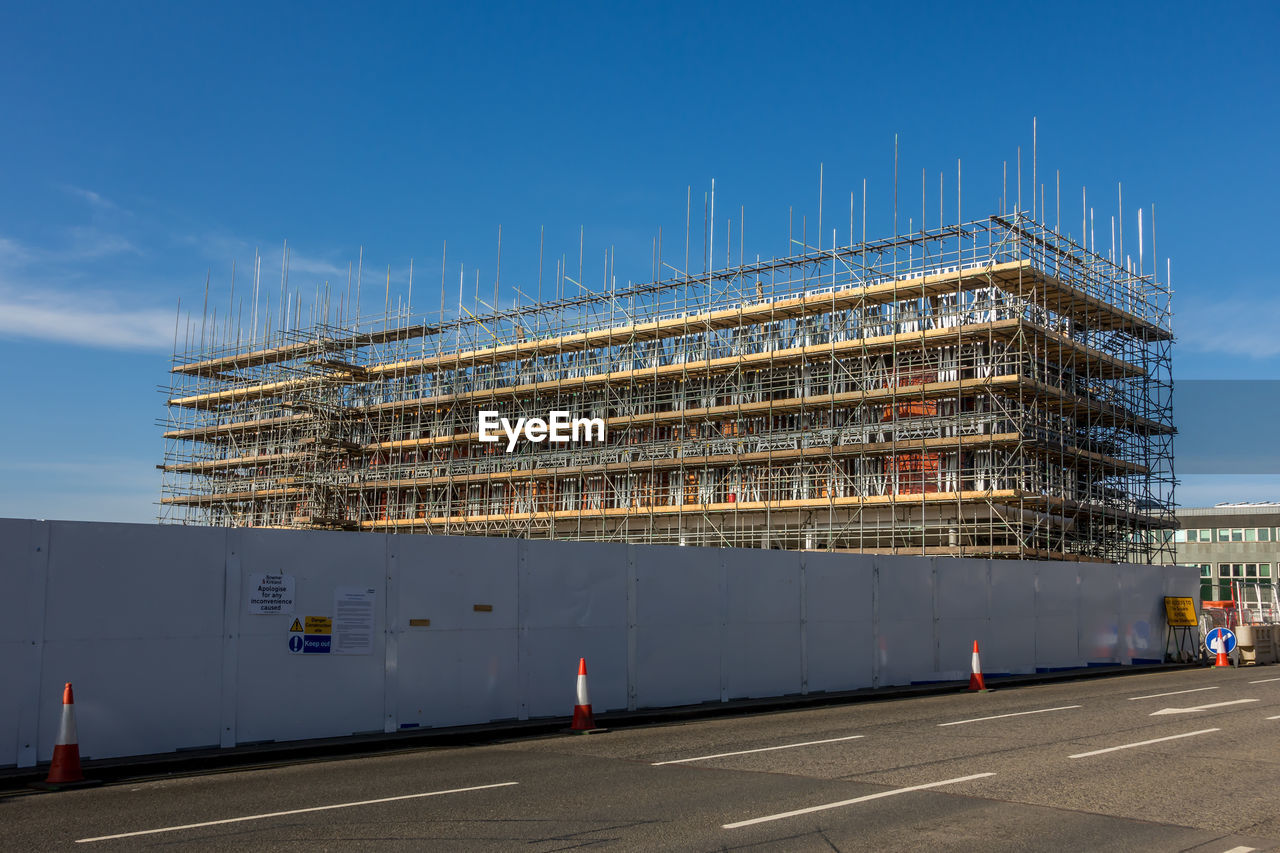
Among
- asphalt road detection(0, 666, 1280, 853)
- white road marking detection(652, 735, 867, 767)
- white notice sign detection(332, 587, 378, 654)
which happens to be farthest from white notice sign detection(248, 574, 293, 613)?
white road marking detection(652, 735, 867, 767)

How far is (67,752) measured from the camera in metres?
11.8

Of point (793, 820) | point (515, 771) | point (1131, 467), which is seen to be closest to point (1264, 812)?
point (793, 820)

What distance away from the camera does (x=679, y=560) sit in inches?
771

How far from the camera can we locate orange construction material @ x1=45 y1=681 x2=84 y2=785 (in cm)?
1173

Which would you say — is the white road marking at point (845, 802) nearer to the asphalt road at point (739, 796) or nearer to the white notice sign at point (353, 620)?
the asphalt road at point (739, 796)

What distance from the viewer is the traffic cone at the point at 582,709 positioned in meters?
16.3

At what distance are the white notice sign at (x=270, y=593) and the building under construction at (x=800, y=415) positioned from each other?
30295 millimetres

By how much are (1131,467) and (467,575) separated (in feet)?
128

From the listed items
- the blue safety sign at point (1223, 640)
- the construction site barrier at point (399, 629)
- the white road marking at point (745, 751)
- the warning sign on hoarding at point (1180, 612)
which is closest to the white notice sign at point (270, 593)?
the construction site barrier at point (399, 629)

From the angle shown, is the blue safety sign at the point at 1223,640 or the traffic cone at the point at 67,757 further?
the blue safety sign at the point at 1223,640

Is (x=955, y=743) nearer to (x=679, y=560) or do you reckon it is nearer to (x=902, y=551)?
(x=679, y=560)

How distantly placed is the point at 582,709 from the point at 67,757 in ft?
22.0

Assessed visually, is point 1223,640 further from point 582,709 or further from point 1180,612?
point 582,709

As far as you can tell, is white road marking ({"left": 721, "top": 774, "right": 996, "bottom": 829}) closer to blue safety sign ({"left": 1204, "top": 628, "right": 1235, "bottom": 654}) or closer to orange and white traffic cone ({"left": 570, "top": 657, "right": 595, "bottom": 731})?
orange and white traffic cone ({"left": 570, "top": 657, "right": 595, "bottom": 731})
